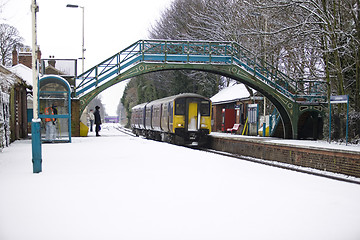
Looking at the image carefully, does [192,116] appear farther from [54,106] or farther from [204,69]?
[54,106]

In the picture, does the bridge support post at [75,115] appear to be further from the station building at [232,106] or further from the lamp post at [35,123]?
the station building at [232,106]

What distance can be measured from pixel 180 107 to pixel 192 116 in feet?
2.79

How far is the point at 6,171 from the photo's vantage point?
827 centimetres

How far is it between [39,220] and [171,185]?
2.69m

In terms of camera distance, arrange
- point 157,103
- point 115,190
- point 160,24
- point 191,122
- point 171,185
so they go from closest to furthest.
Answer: point 115,190 < point 171,185 < point 191,122 < point 157,103 < point 160,24

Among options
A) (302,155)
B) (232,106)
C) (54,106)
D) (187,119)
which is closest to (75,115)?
(54,106)

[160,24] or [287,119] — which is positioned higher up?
[160,24]

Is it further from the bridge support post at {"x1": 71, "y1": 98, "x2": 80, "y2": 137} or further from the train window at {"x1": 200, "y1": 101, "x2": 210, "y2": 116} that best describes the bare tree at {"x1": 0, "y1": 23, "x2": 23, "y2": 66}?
the train window at {"x1": 200, "y1": 101, "x2": 210, "y2": 116}

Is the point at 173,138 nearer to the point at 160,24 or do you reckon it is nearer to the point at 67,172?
the point at 67,172

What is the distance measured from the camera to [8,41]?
1735 inches

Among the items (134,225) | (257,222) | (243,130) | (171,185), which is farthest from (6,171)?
(243,130)

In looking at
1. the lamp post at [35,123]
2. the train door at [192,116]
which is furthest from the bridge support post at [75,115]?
the lamp post at [35,123]

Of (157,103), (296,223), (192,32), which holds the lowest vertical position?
(296,223)

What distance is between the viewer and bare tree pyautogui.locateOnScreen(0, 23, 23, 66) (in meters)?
43.0
